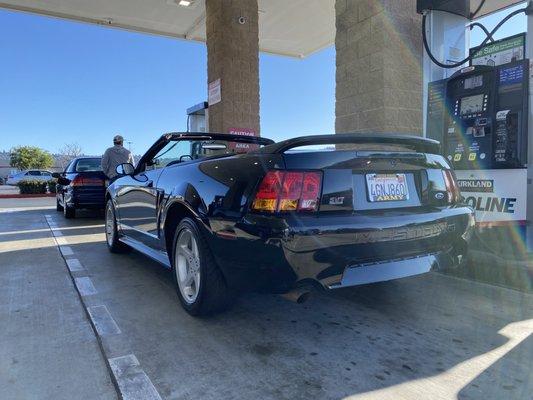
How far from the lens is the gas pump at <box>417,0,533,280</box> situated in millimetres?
4422

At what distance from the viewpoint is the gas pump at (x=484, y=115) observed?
442 cm

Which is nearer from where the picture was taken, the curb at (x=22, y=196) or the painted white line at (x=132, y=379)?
the painted white line at (x=132, y=379)

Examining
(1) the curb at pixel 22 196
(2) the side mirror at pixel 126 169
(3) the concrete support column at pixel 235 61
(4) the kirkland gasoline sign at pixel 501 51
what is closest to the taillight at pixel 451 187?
(4) the kirkland gasoline sign at pixel 501 51

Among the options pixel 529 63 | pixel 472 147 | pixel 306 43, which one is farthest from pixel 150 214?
pixel 306 43

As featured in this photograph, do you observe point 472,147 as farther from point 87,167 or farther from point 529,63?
point 87,167

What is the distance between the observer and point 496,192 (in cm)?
464

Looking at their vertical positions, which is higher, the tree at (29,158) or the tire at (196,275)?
the tree at (29,158)

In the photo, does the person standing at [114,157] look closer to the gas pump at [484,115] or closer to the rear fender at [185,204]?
the rear fender at [185,204]

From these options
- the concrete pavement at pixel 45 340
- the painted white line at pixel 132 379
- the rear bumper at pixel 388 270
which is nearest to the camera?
the painted white line at pixel 132 379

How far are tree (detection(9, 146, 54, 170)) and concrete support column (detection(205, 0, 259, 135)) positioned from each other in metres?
53.9

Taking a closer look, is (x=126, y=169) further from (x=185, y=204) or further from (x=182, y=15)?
(x=182, y=15)

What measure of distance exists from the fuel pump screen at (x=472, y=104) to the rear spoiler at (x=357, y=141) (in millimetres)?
1882

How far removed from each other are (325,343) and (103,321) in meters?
1.64

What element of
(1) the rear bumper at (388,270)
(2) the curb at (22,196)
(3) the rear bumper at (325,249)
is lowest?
(2) the curb at (22,196)
